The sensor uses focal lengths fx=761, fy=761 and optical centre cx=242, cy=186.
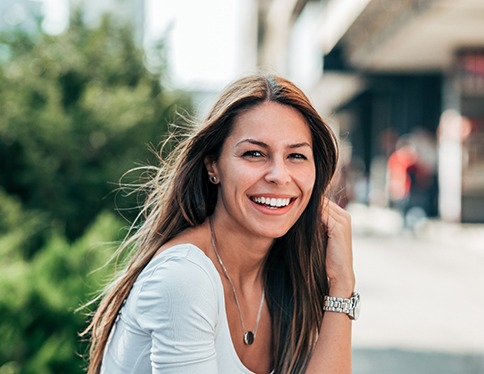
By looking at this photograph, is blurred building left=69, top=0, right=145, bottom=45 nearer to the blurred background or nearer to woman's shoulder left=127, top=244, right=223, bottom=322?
the blurred background

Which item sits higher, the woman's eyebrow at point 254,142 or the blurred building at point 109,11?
the blurred building at point 109,11

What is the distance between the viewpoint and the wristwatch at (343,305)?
225cm

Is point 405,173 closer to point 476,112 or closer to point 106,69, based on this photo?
point 476,112

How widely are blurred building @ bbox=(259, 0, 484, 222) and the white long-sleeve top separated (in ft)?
44.2

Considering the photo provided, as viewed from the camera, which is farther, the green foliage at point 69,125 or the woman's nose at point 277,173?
the green foliage at point 69,125

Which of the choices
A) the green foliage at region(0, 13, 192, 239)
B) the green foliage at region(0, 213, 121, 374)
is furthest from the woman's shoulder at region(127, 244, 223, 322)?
the green foliage at region(0, 13, 192, 239)

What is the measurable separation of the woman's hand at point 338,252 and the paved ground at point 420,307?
2975 mm

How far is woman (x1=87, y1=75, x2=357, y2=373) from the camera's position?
1.95m

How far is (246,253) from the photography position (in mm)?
2244

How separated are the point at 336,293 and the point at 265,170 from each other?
48cm

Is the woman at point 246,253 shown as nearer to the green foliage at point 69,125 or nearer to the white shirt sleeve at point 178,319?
the white shirt sleeve at point 178,319

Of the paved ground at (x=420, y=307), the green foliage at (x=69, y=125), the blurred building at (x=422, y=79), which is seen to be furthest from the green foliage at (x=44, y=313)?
the blurred building at (x=422, y=79)

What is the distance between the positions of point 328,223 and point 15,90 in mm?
4736

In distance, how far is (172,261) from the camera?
6.32ft
